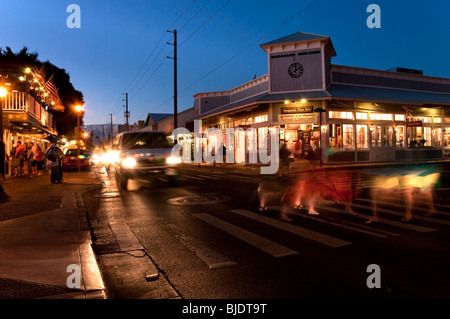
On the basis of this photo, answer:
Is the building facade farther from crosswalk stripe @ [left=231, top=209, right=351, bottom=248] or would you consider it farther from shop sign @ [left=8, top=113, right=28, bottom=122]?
crosswalk stripe @ [left=231, top=209, right=351, bottom=248]

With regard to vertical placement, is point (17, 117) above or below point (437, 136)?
above

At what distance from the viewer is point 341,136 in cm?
2456

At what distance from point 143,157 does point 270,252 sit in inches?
369

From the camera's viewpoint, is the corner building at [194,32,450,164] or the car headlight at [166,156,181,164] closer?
the car headlight at [166,156,181,164]

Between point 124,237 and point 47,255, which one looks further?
point 124,237

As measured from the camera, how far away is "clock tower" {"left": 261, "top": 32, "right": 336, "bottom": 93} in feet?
78.8

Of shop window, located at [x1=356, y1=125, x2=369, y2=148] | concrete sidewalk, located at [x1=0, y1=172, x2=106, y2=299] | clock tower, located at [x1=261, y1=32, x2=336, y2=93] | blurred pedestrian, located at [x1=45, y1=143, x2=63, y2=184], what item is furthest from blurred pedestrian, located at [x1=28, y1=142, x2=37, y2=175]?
shop window, located at [x1=356, y1=125, x2=369, y2=148]

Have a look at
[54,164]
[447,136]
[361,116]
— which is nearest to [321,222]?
[54,164]

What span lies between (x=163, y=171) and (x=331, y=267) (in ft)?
33.2

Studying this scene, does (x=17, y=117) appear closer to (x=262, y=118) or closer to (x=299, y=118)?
(x=262, y=118)

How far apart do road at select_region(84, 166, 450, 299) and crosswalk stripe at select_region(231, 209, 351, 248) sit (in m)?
0.02
